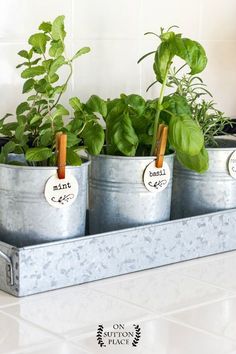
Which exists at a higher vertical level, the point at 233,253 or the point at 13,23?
the point at 13,23

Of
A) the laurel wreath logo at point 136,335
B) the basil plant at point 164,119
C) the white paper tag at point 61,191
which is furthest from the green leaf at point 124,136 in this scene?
the laurel wreath logo at point 136,335

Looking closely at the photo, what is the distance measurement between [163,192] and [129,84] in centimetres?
35

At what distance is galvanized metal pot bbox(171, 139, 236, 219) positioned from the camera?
60.7 inches

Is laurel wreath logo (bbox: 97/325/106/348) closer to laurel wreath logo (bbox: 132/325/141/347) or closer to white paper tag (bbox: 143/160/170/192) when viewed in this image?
laurel wreath logo (bbox: 132/325/141/347)

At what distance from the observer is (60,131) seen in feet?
4.40

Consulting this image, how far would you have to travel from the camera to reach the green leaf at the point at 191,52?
1.37 meters

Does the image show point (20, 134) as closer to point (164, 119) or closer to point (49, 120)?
point (49, 120)

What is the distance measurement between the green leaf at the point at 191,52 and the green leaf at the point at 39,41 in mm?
210

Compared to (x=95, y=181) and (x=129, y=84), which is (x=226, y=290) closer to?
(x=95, y=181)

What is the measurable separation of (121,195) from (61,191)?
0.14 m

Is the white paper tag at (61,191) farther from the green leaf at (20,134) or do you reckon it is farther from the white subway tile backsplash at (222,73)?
the white subway tile backsplash at (222,73)

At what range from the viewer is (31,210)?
130 cm

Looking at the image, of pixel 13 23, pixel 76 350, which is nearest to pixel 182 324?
pixel 76 350

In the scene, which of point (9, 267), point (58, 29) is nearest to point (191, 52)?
point (58, 29)
